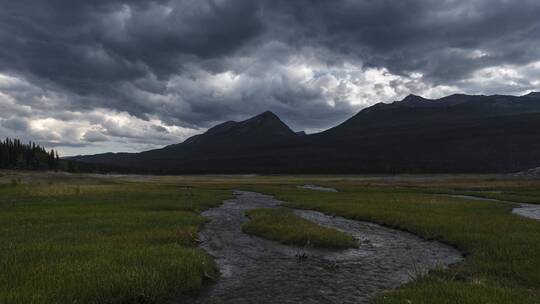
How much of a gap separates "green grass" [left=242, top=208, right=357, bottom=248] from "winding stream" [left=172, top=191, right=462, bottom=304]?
844 mm

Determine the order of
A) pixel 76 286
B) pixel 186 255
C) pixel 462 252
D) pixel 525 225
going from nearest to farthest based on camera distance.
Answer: pixel 76 286
pixel 186 255
pixel 462 252
pixel 525 225

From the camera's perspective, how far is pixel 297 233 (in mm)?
24250

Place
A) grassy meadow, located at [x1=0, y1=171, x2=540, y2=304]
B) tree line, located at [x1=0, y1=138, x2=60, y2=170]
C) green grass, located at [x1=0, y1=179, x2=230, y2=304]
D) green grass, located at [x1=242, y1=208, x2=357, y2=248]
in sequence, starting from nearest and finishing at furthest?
green grass, located at [x1=0, y1=179, x2=230, y2=304] < grassy meadow, located at [x1=0, y1=171, x2=540, y2=304] < green grass, located at [x1=242, y1=208, x2=357, y2=248] < tree line, located at [x1=0, y1=138, x2=60, y2=170]

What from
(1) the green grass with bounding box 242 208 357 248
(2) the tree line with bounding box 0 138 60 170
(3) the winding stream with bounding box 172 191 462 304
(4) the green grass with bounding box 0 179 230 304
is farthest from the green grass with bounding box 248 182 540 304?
(2) the tree line with bounding box 0 138 60 170

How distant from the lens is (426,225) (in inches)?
1094

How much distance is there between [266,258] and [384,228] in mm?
14096

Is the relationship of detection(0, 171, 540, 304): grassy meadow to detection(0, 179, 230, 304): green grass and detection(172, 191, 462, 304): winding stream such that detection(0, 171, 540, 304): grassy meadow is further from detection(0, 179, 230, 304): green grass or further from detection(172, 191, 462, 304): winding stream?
detection(172, 191, 462, 304): winding stream

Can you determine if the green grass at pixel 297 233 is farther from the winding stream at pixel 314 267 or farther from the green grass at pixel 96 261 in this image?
the green grass at pixel 96 261

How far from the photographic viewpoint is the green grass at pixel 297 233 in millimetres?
22422

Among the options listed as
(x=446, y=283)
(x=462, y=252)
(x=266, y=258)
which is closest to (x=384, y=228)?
(x=462, y=252)

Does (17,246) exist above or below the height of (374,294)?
above

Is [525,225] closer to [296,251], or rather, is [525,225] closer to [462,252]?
[462,252]

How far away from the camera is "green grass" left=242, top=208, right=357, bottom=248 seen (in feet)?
73.6

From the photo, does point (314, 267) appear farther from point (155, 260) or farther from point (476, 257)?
point (476, 257)
